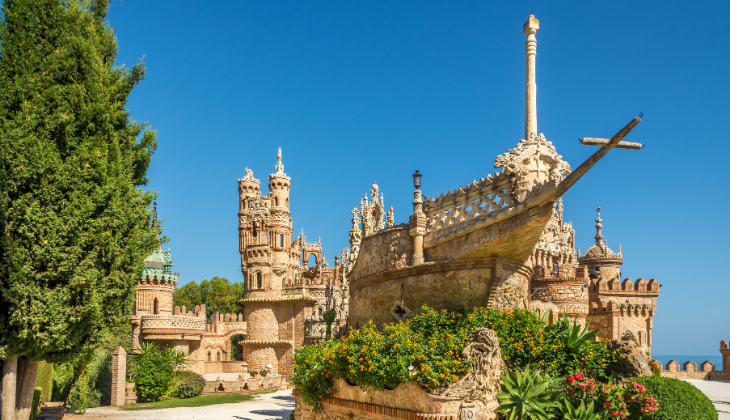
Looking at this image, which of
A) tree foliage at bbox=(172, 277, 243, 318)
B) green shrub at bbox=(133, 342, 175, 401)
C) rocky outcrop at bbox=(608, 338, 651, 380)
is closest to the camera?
rocky outcrop at bbox=(608, 338, 651, 380)

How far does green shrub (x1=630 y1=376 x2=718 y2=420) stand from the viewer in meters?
11.3

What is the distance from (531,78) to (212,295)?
Result: 6551cm

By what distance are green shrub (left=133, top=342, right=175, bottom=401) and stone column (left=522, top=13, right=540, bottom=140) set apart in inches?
981

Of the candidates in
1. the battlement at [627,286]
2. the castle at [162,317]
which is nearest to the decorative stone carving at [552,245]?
the battlement at [627,286]

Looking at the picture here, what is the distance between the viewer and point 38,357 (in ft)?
42.8

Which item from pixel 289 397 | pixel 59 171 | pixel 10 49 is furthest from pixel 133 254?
pixel 289 397

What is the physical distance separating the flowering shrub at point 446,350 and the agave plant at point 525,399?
81cm

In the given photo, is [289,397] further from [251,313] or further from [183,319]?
[251,313]

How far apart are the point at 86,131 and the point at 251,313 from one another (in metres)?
38.2

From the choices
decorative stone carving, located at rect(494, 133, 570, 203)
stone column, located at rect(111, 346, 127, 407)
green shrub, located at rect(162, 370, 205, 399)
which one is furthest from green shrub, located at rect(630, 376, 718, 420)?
green shrub, located at rect(162, 370, 205, 399)

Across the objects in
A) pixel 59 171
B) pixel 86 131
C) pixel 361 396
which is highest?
pixel 86 131

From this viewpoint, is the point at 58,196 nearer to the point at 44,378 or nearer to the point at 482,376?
the point at 482,376

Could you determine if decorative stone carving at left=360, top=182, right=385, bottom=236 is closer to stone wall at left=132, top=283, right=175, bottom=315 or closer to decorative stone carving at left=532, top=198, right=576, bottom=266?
decorative stone carving at left=532, top=198, right=576, bottom=266

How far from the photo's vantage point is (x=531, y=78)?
16.9 meters
